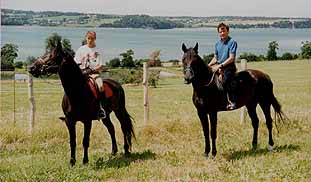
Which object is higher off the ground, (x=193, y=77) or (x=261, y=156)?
(x=193, y=77)

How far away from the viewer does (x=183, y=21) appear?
107875 mm

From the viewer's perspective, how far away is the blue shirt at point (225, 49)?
842 cm

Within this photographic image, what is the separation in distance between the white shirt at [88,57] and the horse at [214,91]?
151 cm

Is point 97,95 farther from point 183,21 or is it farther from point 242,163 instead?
point 183,21

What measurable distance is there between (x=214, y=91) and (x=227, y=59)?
0.64 m

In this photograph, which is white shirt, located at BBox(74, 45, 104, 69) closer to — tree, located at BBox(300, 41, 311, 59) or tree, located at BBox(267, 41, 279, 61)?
tree, located at BBox(267, 41, 279, 61)

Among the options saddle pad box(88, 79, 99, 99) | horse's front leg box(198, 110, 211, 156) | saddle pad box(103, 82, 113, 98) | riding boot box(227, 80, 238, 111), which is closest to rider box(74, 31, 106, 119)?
saddle pad box(88, 79, 99, 99)

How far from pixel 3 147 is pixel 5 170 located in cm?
229

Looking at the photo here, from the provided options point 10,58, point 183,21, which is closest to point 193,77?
point 10,58

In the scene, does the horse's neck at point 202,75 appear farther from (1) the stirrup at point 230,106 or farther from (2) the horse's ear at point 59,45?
(2) the horse's ear at point 59,45

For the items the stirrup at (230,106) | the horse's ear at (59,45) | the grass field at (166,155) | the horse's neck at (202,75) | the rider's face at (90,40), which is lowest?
the grass field at (166,155)

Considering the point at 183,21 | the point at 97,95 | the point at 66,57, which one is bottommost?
the point at 97,95

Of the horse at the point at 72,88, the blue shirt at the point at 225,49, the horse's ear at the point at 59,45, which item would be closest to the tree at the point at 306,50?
the blue shirt at the point at 225,49

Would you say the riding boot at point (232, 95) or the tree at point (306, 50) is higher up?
the tree at point (306, 50)
